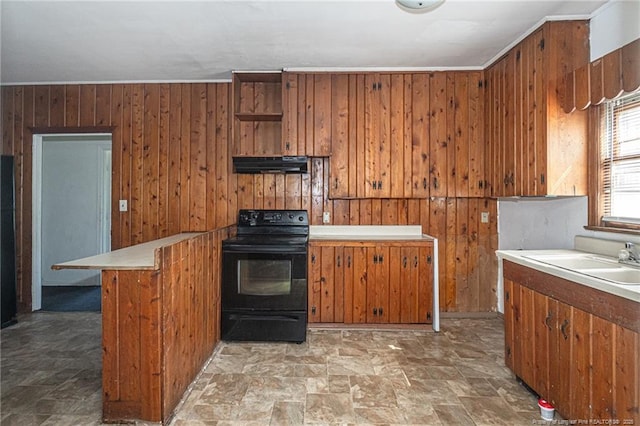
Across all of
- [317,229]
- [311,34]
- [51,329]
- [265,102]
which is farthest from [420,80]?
[51,329]

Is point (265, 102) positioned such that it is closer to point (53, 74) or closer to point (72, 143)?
point (53, 74)

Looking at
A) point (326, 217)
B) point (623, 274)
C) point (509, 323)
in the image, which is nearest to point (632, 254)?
point (623, 274)

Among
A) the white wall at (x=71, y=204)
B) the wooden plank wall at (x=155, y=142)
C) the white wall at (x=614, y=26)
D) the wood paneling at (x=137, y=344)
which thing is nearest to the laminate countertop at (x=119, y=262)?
the wood paneling at (x=137, y=344)

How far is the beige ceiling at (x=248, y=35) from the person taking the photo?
2244 millimetres

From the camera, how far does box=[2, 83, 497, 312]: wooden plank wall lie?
11.8ft

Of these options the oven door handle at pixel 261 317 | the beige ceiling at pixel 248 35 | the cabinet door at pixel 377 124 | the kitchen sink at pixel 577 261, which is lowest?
the oven door handle at pixel 261 317

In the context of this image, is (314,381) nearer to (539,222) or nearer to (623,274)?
(623,274)

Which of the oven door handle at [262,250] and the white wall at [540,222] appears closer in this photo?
the white wall at [540,222]

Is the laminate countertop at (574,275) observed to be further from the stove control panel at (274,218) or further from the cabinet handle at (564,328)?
the stove control panel at (274,218)

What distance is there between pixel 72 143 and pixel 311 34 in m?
4.27

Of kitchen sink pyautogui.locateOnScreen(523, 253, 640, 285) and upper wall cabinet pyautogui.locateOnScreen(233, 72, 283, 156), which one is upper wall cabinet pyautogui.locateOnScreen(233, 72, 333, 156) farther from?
kitchen sink pyautogui.locateOnScreen(523, 253, 640, 285)

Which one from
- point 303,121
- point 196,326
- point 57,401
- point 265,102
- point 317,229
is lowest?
point 57,401

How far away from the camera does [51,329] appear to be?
10.6 ft

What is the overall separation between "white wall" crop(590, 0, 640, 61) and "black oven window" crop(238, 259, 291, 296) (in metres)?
2.75
